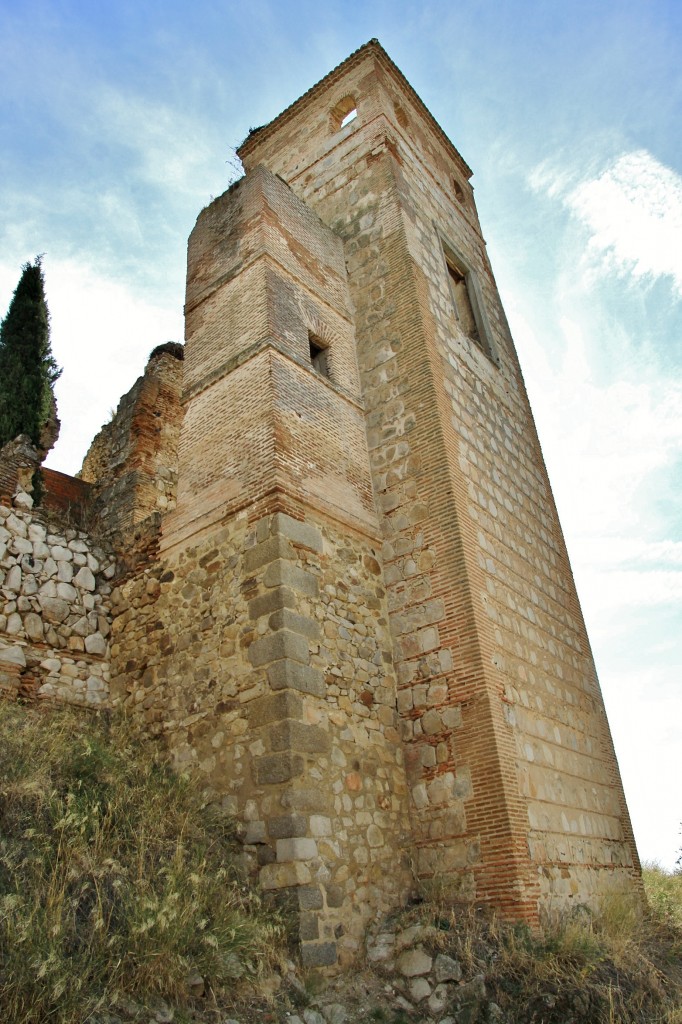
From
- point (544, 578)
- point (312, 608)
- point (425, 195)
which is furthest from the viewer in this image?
point (425, 195)

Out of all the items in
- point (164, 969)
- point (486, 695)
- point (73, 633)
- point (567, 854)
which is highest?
point (73, 633)

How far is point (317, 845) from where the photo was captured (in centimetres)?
542

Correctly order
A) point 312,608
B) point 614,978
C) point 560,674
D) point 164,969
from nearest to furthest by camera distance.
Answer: point 164,969, point 614,978, point 312,608, point 560,674

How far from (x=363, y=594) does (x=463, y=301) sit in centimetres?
561

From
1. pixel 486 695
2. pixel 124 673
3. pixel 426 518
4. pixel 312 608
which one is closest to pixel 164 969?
pixel 312 608

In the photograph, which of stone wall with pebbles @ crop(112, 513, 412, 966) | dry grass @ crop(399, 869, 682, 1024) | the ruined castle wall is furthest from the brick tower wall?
the ruined castle wall

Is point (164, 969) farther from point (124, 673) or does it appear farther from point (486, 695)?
point (124, 673)

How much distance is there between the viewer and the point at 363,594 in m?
7.12

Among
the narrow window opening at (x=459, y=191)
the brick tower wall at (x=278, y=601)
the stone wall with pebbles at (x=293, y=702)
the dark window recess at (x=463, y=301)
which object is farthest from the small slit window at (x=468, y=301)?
the stone wall with pebbles at (x=293, y=702)

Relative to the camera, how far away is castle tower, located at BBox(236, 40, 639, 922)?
6.30 meters

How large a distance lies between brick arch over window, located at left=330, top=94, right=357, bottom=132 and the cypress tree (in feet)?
18.6

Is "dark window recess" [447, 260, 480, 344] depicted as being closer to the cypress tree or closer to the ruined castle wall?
the ruined castle wall

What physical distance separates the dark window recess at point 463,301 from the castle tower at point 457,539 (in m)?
0.03

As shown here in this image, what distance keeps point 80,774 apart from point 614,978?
4088 mm
